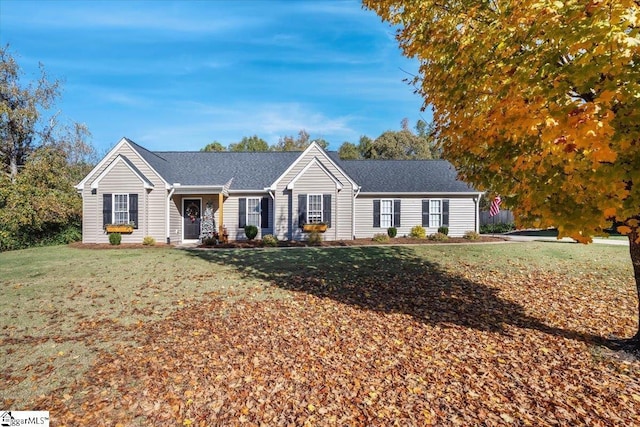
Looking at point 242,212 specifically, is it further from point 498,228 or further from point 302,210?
point 498,228

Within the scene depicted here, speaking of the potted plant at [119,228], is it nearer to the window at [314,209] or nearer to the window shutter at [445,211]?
the window at [314,209]

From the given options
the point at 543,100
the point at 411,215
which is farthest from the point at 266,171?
the point at 543,100

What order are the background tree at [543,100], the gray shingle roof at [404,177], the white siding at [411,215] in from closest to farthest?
1. the background tree at [543,100]
2. the white siding at [411,215]
3. the gray shingle roof at [404,177]

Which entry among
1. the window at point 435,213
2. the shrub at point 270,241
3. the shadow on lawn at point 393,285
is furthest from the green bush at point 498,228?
the shrub at point 270,241

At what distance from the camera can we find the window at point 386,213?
20283mm

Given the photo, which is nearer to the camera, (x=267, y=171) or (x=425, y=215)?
(x=425, y=215)

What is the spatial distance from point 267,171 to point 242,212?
10.7 ft

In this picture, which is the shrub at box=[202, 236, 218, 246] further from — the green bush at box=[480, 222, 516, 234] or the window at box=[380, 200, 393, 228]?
the green bush at box=[480, 222, 516, 234]

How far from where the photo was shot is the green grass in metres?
4.93

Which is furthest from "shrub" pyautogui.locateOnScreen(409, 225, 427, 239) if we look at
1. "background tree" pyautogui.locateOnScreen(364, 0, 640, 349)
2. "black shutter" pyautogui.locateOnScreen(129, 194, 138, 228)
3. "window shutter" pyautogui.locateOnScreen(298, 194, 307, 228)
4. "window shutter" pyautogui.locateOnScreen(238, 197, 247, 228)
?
"black shutter" pyautogui.locateOnScreen(129, 194, 138, 228)

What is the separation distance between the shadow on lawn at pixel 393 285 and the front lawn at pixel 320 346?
0.06 meters

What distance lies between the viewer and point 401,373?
14.4ft

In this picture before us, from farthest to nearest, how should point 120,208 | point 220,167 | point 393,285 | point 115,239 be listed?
point 220,167, point 120,208, point 115,239, point 393,285

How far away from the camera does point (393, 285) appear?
862 centimetres
